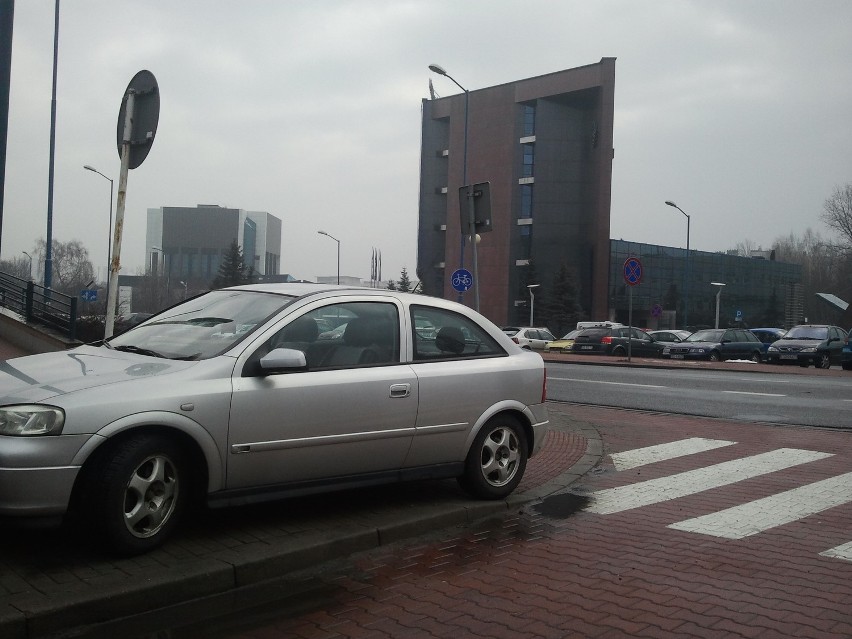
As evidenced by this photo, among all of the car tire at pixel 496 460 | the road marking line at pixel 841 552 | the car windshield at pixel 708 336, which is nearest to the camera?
the road marking line at pixel 841 552

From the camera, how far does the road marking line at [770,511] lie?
5.88 meters

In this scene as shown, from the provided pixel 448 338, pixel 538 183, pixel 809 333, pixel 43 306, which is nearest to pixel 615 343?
pixel 809 333

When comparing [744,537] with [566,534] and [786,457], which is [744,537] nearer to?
[566,534]

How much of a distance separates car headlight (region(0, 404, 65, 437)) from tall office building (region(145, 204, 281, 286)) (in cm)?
8996

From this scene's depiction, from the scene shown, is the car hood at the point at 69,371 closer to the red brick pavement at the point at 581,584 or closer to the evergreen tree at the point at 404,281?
the red brick pavement at the point at 581,584

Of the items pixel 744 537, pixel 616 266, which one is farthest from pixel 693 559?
pixel 616 266

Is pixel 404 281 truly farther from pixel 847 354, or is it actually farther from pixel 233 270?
pixel 847 354

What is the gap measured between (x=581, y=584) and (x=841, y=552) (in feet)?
6.27

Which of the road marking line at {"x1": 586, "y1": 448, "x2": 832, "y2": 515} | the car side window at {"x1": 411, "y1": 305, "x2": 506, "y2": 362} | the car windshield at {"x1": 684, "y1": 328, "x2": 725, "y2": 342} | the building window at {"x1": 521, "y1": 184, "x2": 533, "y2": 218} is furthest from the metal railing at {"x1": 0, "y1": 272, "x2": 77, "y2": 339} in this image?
the building window at {"x1": 521, "y1": 184, "x2": 533, "y2": 218}

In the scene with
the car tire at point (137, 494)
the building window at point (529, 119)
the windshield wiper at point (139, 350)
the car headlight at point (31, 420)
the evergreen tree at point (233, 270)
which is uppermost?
the building window at point (529, 119)

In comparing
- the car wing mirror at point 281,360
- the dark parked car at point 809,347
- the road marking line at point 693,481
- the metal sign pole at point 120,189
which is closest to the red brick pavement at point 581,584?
the road marking line at point 693,481

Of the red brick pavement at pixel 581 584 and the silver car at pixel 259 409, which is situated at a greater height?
the silver car at pixel 259 409

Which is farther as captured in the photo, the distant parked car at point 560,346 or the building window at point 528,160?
the building window at point 528,160

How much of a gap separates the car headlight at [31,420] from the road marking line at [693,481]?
3.98 m
